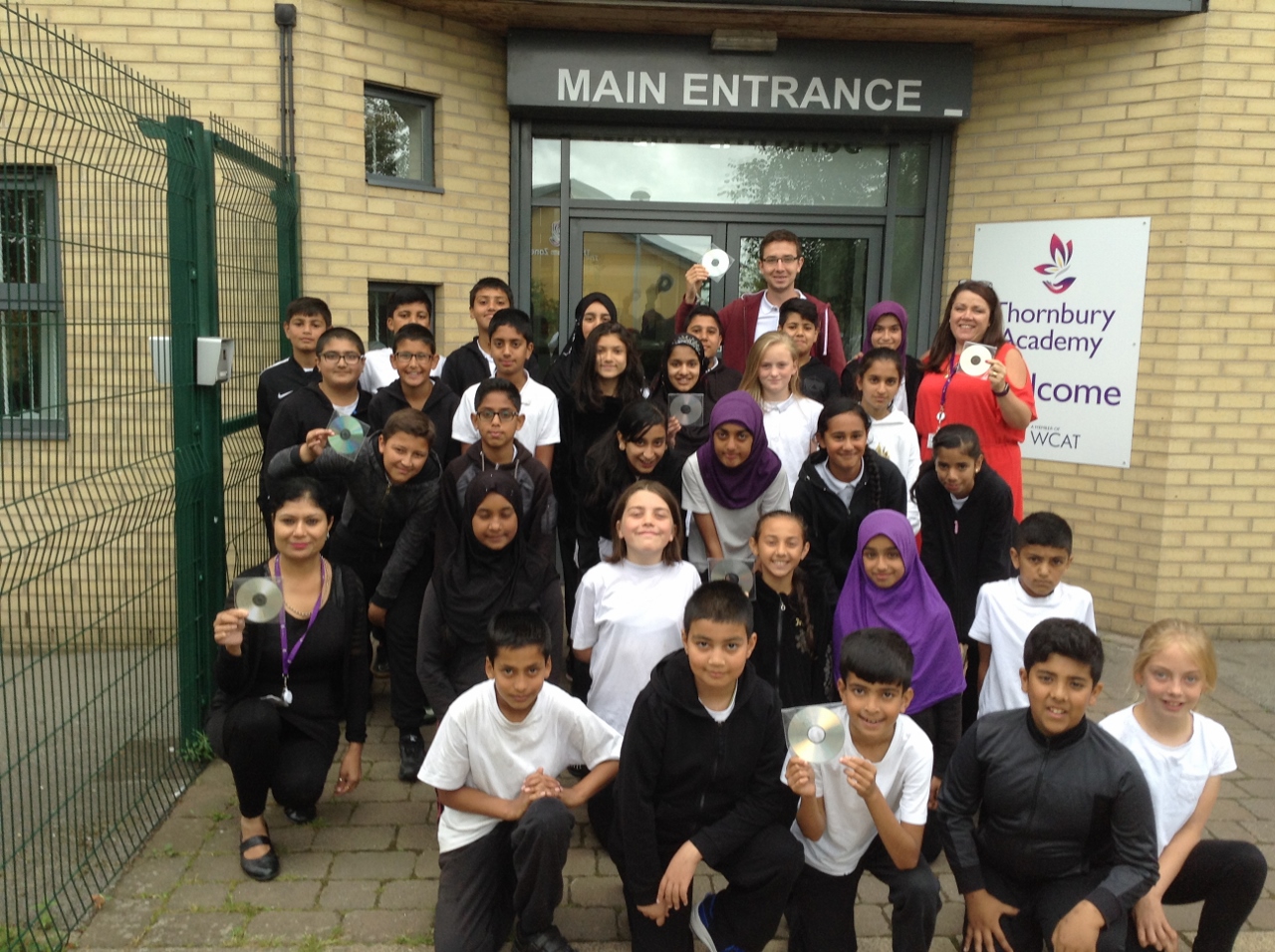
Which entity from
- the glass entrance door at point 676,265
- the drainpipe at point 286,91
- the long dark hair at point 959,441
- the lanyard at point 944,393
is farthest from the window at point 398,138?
the long dark hair at point 959,441

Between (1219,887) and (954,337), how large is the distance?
8.99ft

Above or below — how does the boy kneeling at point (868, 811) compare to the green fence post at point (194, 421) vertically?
below

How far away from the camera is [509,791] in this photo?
11.0ft

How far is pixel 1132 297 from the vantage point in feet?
21.4

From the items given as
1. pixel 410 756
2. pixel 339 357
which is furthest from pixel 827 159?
pixel 410 756

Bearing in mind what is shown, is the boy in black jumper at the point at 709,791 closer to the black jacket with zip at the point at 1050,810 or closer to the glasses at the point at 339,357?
the black jacket with zip at the point at 1050,810

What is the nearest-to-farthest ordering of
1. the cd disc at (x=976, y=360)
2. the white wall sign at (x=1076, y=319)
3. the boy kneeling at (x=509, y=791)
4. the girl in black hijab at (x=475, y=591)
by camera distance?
the boy kneeling at (x=509, y=791) → the girl in black hijab at (x=475, y=591) → the cd disc at (x=976, y=360) → the white wall sign at (x=1076, y=319)

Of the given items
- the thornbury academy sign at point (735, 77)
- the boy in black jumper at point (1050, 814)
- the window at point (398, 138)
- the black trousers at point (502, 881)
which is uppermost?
the thornbury academy sign at point (735, 77)

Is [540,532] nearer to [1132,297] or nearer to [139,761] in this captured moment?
[139,761]

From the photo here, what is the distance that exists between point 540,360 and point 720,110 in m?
2.10

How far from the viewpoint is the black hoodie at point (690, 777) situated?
3150 mm

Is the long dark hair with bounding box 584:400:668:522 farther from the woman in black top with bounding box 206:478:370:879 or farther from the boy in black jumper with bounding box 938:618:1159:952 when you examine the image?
the boy in black jumper with bounding box 938:618:1159:952

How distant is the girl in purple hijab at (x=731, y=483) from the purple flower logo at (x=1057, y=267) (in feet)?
10.8

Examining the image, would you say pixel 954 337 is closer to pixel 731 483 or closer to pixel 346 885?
pixel 731 483
